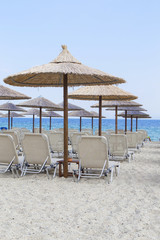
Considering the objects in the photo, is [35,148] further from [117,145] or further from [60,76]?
[117,145]

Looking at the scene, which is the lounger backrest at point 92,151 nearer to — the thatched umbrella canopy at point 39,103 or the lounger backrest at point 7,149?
the lounger backrest at point 7,149

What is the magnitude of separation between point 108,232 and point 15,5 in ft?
46.5

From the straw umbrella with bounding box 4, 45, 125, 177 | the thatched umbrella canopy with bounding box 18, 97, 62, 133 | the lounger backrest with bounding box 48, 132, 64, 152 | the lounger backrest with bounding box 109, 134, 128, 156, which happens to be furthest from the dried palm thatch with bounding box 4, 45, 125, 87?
the thatched umbrella canopy with bounding box 18, 97, 62, 133

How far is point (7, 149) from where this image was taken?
227 inches

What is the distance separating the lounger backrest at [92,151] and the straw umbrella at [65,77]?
0.36 metres

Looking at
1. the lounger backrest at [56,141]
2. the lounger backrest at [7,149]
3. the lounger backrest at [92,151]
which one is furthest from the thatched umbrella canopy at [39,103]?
the lounger backrest at [92,151]

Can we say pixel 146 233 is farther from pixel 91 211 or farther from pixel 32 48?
pixel 32 48

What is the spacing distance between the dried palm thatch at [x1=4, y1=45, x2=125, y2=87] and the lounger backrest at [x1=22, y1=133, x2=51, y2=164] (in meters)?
1.09

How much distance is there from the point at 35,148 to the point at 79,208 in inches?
84.6

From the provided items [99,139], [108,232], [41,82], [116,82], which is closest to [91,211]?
[108,232]

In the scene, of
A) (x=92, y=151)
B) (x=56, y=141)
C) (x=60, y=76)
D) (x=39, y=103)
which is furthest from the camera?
(x=39, y=103)

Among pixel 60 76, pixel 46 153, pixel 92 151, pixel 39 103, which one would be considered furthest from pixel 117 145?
pixel 39 103

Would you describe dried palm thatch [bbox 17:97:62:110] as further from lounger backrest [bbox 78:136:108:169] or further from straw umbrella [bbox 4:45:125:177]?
lounger backrest [bbox 78:136:108:169]

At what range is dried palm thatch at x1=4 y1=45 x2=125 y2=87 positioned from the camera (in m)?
5.16
